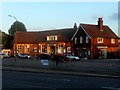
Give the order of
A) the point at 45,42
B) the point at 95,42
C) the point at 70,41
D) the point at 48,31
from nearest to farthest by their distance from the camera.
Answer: the point at 95,42 → the point at 70,41 → the point at 45,42 → the point at 48,31

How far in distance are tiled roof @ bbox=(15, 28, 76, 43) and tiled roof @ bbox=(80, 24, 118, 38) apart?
251 inches

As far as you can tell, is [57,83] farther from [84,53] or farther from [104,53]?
[104,53]

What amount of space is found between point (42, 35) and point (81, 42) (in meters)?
18.3

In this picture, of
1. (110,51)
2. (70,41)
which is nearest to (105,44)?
(110,51)

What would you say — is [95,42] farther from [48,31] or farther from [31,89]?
[31,89]

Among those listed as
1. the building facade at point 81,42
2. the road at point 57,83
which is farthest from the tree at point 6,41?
the road at point 57,83

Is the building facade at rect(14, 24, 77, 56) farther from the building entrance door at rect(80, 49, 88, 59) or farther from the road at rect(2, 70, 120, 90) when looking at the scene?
the road at rect(2, 70, 120, 90)

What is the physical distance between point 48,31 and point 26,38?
6.93 metres

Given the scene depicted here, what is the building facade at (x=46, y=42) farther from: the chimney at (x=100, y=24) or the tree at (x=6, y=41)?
the tree at (x=6, y=41)

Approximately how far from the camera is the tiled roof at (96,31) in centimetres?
8288

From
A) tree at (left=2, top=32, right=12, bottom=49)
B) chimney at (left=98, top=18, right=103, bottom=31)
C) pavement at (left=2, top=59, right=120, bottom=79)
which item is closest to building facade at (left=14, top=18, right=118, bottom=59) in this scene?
chimney at (left=98, top=18, right=103, bottom=31)

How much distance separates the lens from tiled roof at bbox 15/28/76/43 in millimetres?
91125

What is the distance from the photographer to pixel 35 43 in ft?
319

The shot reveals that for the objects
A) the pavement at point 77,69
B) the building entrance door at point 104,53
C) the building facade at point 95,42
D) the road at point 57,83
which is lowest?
the road at point 57,83
